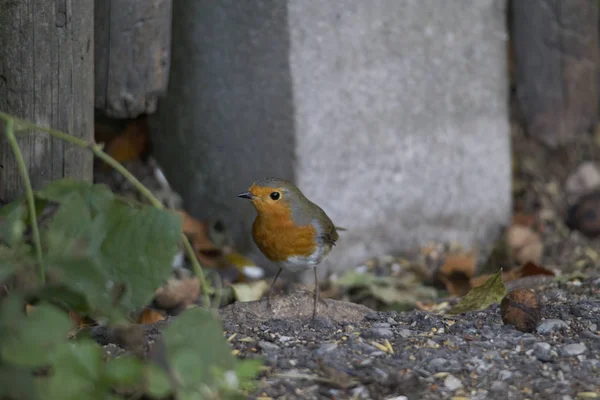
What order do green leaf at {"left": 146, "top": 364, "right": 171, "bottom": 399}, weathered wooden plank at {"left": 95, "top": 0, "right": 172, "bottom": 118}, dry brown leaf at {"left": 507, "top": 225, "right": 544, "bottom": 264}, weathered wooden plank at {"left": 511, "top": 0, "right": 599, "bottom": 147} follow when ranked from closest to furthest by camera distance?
1. green leaf at {"left": 146, "top": 364, "right": 171, "bottom": 399}
2. weathered wooden plank at {"left": 95, "top": 0, "right": 172, "bottom": 118}
3. dry brown leaf at {"left": 507, "top": 225, "right": 544, "bottom": 264}
4. weathered wooden plank at {"left": 511, "top": 0, "right": 599, "bottom": 147}

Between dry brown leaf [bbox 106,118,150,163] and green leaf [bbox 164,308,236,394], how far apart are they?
2.48 m

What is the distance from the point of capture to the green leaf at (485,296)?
3021 millimetres

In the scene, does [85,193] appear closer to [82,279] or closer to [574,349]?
[82,279]

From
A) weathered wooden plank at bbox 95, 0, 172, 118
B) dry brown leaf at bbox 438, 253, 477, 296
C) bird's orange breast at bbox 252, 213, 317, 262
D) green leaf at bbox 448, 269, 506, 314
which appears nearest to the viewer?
green leaf at bbox 448, 269, 506, 314

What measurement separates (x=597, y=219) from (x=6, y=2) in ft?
10.5

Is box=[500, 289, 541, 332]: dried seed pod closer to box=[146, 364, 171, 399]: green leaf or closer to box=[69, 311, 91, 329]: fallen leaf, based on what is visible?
box=[146, 364, 171, 399]: green leaf

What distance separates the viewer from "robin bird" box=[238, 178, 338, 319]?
11.0 ft

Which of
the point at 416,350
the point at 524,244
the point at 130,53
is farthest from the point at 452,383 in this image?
the point at 524,244

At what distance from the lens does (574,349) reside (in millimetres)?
2570

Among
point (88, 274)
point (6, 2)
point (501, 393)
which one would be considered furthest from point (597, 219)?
point (88, 274)

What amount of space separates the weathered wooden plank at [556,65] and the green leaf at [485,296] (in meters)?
2.07

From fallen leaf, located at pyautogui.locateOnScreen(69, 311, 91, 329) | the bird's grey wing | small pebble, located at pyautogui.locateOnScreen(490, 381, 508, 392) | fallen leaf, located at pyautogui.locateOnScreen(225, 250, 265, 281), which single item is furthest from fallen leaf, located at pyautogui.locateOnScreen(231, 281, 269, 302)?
small pebble, located at pyautogui.locateOnScreen(490, 381, 508, 392)

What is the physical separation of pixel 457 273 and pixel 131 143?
1.66 meters

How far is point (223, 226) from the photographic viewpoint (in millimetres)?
4484
